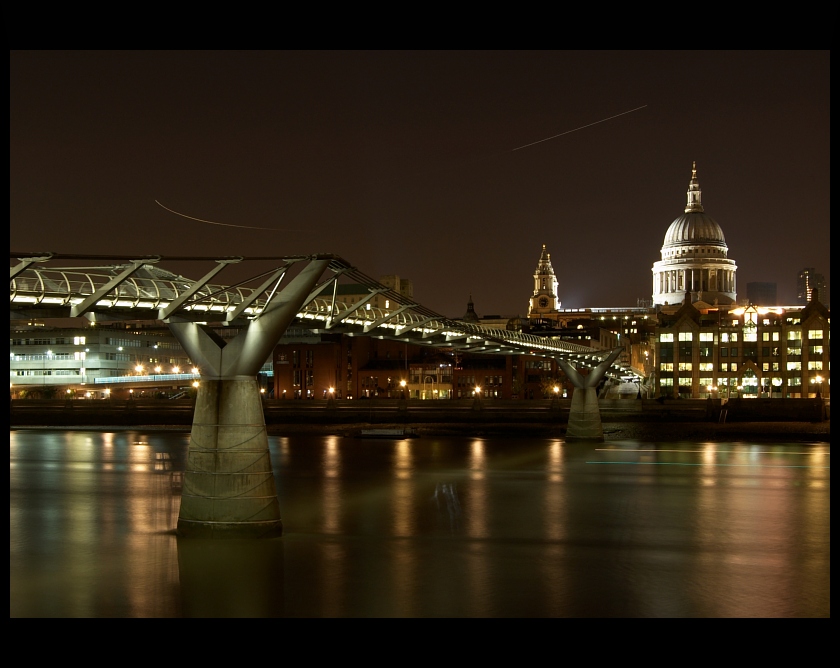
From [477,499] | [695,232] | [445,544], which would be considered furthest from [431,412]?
[695,232]

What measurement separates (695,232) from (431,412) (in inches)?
4992

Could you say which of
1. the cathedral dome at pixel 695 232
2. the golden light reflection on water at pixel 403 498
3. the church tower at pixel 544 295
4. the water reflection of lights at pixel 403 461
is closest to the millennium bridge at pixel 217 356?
the golden light reflection on water at pixel 403 498

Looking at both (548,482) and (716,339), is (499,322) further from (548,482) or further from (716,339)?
(548,482)

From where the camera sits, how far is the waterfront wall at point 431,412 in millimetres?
75938

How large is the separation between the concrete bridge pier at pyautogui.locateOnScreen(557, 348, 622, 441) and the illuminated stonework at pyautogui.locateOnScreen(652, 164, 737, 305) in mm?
126394

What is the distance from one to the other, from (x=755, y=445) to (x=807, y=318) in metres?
52.8

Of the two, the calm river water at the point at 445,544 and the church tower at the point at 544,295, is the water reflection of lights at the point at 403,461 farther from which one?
the church tower at the point at 544,295

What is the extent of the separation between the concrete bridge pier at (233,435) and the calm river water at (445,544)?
0.59 meters

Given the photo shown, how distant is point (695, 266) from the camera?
18888 centimetres

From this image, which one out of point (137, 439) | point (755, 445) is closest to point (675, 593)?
point (755, 445)

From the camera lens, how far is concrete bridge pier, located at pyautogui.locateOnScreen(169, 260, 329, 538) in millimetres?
22000

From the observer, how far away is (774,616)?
18438 mm

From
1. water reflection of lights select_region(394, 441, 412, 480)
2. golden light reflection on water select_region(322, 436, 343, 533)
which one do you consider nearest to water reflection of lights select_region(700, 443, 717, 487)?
water reflection of lights select_region(394, 441, 412, 480)

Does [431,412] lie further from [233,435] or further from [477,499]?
[233,435]
